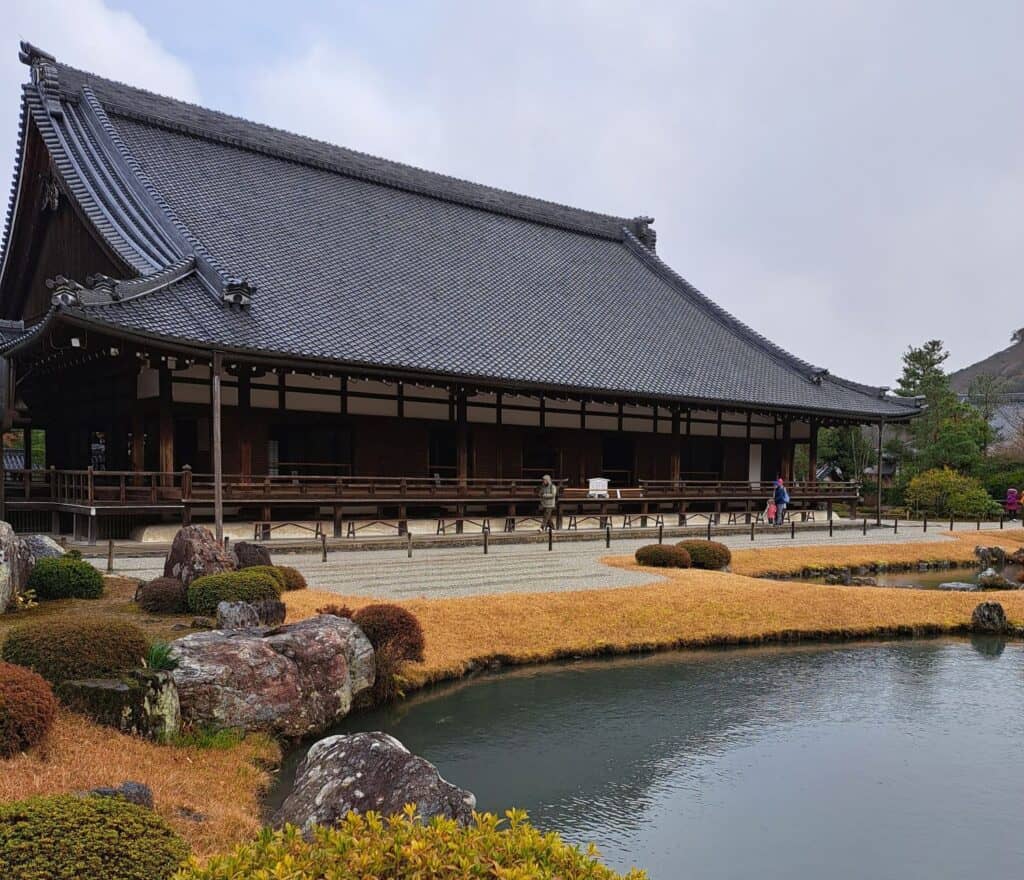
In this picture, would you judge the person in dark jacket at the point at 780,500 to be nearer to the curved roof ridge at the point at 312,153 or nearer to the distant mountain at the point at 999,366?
the curved roof ridge at the point at 312,153

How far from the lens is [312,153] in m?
30.8

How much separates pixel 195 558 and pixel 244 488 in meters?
8.37

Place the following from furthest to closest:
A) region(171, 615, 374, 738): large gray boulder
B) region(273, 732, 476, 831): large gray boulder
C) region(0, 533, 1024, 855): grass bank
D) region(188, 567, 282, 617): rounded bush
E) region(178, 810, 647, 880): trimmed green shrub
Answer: region(188, 567, 282, 617): rounded bush, region(171, 615, 374, 738): large gray boulder, region(0, 533, 1024, 855): grass bank, region(273, 732, 476, 831): large gray boulder, region(178, 810, 647, 880): trimmed green shrub

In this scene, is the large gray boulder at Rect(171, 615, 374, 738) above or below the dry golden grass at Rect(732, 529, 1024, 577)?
above

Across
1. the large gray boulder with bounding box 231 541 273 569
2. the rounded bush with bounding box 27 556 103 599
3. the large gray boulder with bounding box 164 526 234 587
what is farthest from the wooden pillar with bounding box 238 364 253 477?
the rounded bush with bounding box 27 556 103 599

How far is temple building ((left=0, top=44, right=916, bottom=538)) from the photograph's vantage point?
2042 centimetres

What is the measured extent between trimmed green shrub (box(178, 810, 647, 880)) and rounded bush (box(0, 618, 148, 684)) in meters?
5.29

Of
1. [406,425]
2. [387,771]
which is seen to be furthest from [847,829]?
[406,425]

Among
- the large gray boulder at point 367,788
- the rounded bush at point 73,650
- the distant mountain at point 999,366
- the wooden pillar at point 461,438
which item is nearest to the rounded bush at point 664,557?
the wooden pillar at point 461,438

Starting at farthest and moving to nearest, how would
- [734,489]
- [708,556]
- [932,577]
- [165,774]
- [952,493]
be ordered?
[952,493]
[734,489]
[932,577]
[708,556]
[165,774]

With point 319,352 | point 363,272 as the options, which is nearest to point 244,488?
point 319,352

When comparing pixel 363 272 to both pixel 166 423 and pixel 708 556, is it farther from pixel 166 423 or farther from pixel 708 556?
pixel 708 556

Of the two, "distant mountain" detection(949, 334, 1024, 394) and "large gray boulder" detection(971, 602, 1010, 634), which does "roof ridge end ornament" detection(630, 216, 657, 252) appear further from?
"distant mountain" detection(949, 334, 1024, 394)

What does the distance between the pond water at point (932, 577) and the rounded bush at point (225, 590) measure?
14.3 meters
